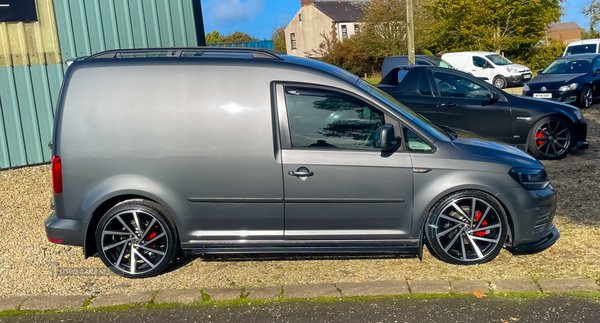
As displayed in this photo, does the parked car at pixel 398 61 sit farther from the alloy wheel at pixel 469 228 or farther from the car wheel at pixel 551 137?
the alloy wheel at pixel 469 228

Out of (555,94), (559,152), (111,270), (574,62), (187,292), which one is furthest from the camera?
(574,62)

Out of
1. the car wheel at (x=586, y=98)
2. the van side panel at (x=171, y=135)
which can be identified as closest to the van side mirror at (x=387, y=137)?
the van side panel at (x=171, y=135)

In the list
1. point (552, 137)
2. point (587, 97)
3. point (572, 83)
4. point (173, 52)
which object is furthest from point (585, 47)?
point (173, 52)

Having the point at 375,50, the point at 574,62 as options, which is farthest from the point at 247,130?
the point at 375,50

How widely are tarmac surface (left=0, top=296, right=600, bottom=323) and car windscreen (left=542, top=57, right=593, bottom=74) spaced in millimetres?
13136

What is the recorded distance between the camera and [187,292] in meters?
4.25

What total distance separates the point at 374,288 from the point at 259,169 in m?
1.32

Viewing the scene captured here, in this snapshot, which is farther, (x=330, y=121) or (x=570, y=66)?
(x=570, y=66)

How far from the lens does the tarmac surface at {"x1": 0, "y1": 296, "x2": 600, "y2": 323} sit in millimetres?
3721

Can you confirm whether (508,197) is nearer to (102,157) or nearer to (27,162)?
(102,157)

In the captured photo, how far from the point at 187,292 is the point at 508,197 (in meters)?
2.74

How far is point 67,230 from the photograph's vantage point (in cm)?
440

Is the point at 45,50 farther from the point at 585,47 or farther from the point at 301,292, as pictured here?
the point at 585,47

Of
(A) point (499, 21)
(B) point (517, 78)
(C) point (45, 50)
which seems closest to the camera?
(C) point (45, 50)
